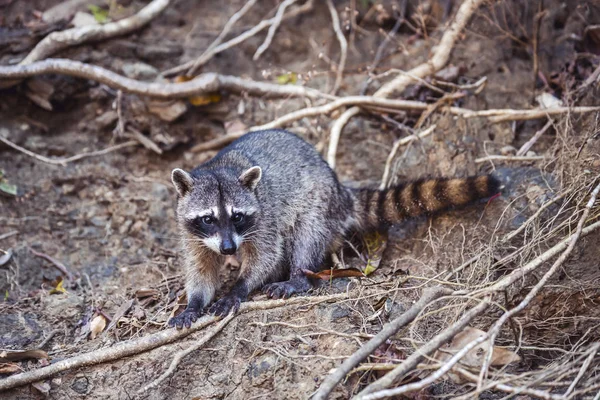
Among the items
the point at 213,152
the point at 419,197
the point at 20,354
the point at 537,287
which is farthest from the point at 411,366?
the point at 213,152

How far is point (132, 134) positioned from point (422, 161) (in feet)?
11.6

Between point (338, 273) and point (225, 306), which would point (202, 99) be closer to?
point (338, 273)

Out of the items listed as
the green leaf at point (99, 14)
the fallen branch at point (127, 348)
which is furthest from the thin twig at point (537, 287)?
the green leaf at point (99, 14)

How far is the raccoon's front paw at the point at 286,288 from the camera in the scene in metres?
4.98

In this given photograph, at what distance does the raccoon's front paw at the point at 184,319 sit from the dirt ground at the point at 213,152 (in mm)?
121

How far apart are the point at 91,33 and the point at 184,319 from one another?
423 cm

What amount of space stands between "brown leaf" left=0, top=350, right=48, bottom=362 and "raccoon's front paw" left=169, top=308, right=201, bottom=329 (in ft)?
3.29

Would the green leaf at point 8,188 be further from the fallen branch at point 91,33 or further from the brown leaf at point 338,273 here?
the brown leaf at point 338,273

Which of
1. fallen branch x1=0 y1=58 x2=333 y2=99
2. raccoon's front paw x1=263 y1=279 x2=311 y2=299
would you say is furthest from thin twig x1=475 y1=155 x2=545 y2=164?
raccoon's front paw x1=263 y1=279 x2=311 y2=299

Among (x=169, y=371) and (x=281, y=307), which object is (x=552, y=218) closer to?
(x=281, y=307)

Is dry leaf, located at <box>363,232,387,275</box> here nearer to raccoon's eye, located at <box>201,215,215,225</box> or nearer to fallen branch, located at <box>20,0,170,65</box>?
raccoon's eye, located at <box>201,215,215,225</box>

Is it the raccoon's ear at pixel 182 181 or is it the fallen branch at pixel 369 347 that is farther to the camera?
the raccoon's ear at pixel 182 181

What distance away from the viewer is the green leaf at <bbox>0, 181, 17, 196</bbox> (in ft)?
21.1

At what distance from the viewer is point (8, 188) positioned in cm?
646
